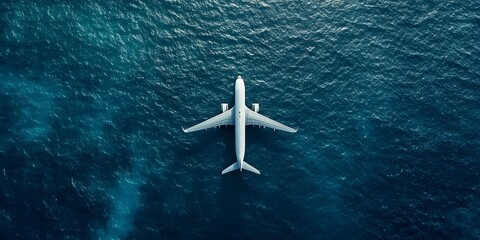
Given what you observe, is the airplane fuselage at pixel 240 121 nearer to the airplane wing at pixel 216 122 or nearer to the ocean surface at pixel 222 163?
the airplane wing at pixel 216 122

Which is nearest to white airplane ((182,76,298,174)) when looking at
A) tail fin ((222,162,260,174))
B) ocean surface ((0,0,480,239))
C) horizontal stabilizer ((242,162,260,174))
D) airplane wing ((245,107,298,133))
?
airplane wing ((245,107,298,133))

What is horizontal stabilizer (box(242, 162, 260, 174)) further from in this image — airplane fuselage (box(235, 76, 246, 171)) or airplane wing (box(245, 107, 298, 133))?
airplane wing (box(245, 107, 298, 133))

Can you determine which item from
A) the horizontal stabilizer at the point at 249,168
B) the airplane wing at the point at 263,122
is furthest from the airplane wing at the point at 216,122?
the horizontal stabilizer at the point at 249,168

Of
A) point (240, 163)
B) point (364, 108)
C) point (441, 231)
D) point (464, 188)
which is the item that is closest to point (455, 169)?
point (464, 188)

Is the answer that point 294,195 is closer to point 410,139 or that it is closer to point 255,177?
Result: point 255,177

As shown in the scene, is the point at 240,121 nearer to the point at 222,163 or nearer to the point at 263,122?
the point at 263,122

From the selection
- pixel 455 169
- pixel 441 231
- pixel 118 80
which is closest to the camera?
pixel 441 231

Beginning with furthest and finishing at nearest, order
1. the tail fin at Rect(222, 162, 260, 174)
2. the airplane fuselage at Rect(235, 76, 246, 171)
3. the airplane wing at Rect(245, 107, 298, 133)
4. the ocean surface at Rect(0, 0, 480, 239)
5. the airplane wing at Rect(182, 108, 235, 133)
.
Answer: the airplane wing at Rect(245, 107, 298, 133)
the airplane wing at Rect(182, 108, 235, 133)
the airplane fuselage at Rect(235, 76, 246, 171)
the tail fin at Rect(222, 162, 260, 174)
the ocean surface at Rect(0, 0, 480, 239)
